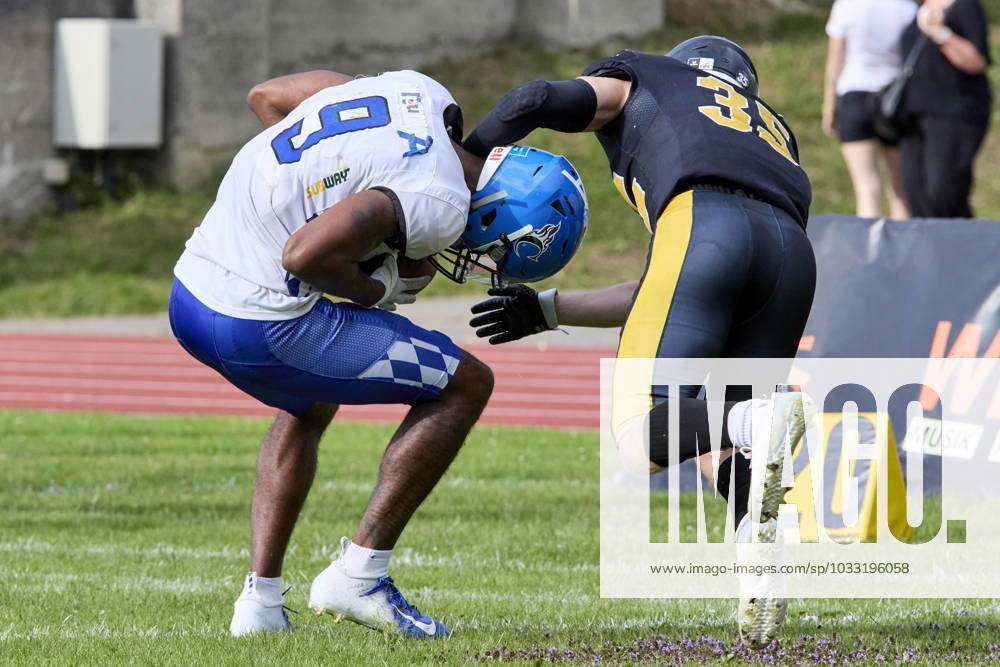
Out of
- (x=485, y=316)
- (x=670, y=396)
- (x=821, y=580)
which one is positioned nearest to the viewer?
(x=670, y=396)

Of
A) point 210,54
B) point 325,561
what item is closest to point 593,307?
point 325,561

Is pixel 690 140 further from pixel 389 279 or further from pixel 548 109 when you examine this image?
pixel 389 279

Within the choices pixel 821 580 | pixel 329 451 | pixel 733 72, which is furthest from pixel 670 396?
pixel 329 451

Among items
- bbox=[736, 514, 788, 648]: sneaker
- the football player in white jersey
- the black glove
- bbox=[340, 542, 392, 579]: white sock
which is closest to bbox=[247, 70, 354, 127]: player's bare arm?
the football player in white jersey

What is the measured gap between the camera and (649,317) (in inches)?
177

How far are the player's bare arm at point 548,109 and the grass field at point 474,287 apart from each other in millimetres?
11046

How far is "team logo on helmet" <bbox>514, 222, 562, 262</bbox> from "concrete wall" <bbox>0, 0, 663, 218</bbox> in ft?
45.3

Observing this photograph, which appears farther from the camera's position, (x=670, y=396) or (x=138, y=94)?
(x=138, y=94)

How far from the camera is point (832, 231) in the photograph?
7.66 m

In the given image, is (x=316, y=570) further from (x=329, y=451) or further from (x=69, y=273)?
(x=69, y=273)

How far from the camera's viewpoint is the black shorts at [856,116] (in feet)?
35.7

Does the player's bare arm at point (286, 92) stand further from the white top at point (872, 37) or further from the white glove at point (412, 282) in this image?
the white top at point (872, 37)

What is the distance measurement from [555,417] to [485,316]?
5.27m

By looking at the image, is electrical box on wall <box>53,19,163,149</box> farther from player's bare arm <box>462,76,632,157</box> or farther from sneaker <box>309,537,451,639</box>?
sneaker <box>309,537,451,639</box>
